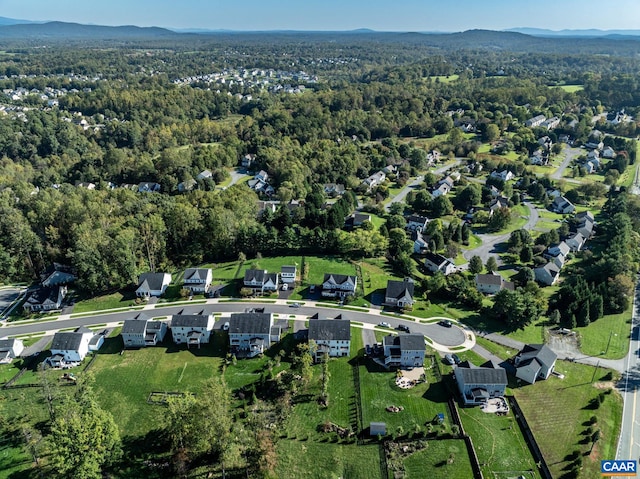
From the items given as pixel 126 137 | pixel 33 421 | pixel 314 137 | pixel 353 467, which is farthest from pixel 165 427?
pixel 126 137

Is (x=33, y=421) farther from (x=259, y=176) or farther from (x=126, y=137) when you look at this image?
(x=126, y=137)

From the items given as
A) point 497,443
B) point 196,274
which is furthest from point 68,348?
point 497,443

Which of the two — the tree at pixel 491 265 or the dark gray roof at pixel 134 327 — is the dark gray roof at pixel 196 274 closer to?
the dark gray roof at pixel 134 327

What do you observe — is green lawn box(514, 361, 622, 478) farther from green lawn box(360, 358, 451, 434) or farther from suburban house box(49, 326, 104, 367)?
suburban house box(49, 326, 104, 367)

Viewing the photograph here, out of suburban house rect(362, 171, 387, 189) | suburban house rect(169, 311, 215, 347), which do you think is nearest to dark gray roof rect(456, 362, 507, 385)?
suburban house rect(169, 311, 215, 347)

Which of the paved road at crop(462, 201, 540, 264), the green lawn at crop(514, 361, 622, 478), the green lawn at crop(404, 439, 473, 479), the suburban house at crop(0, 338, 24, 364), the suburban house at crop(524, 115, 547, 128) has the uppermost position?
the suburban house at crop(524, 115, 547, 128)

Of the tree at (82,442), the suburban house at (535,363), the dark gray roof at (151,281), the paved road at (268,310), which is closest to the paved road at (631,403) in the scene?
the suburban house at (535,363)

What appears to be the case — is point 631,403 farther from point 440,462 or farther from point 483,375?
point 440,462

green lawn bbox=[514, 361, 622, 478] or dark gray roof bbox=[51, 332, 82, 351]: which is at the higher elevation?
dark gray roof bbox=[51, 332, 82, 351]
